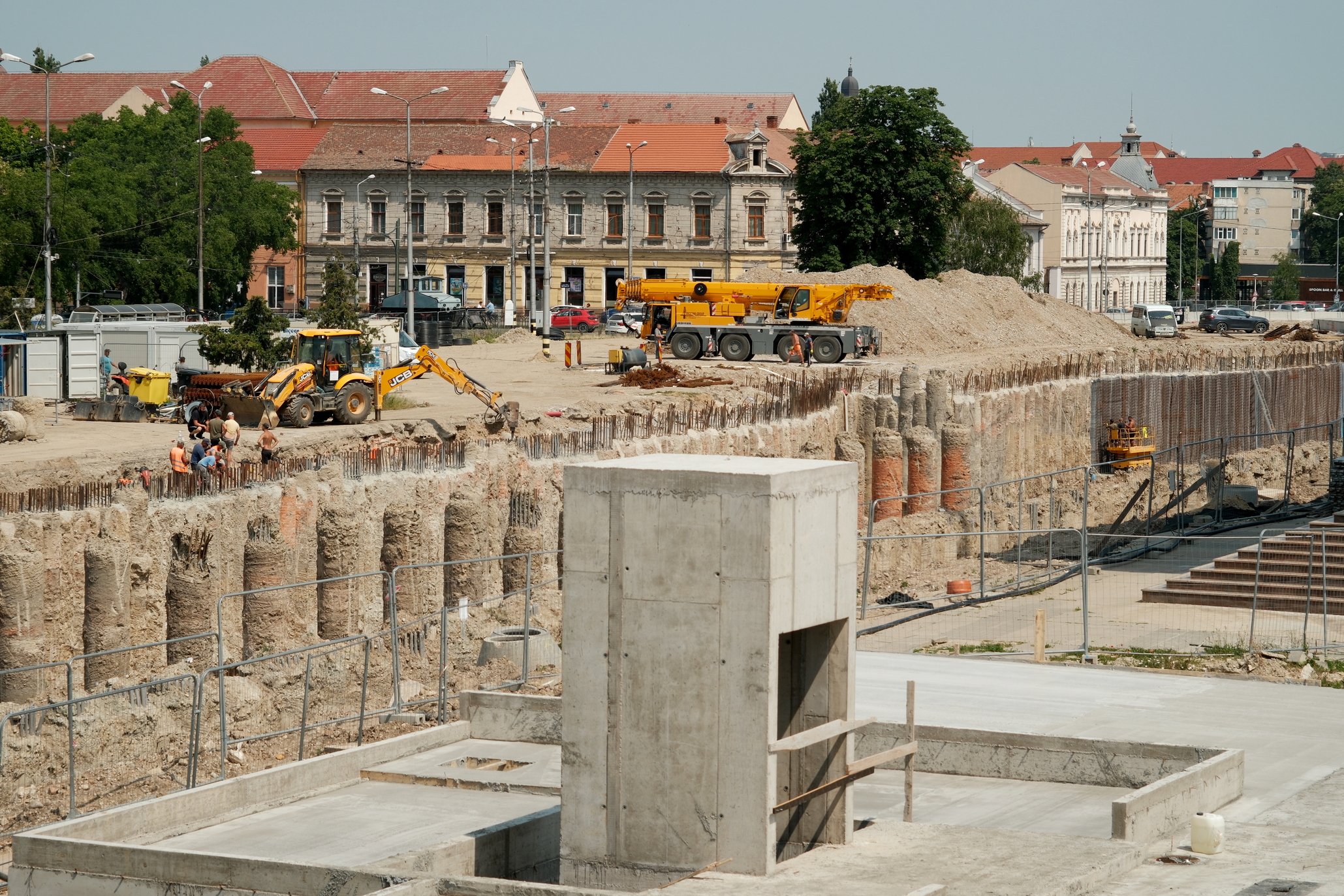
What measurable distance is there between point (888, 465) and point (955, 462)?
2.52m

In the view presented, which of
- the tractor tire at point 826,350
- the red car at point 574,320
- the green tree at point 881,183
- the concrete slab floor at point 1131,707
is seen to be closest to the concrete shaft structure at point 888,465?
the tractor tire at point 826,350

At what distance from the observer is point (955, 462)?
4078 centimetres

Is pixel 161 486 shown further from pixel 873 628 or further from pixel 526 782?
pixel 526 782

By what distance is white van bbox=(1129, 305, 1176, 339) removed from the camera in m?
71.5

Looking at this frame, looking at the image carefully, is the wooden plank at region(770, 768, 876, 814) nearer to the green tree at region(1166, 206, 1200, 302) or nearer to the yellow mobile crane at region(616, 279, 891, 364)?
the yellow mobile crane at region(616, 279, 891, 364)

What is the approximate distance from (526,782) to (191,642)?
32.3 ft

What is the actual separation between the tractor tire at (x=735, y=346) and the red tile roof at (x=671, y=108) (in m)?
46.3

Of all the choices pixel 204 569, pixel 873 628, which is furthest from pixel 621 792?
pixel 204 569

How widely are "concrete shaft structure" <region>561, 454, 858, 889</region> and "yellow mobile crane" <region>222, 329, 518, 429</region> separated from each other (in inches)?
899

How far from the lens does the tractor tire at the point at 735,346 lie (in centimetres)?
4741

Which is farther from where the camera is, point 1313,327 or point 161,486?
point 1313,327

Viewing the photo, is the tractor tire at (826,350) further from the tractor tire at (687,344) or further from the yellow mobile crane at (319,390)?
the yellow mobile crane at (319,390)

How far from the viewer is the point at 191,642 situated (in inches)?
874

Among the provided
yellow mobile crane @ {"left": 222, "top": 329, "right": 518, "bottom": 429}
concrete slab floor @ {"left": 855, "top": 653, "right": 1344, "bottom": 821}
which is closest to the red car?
yellow mobile crane @ {"left": 222, "top": 329, "right": 518, "bottom": 429}
